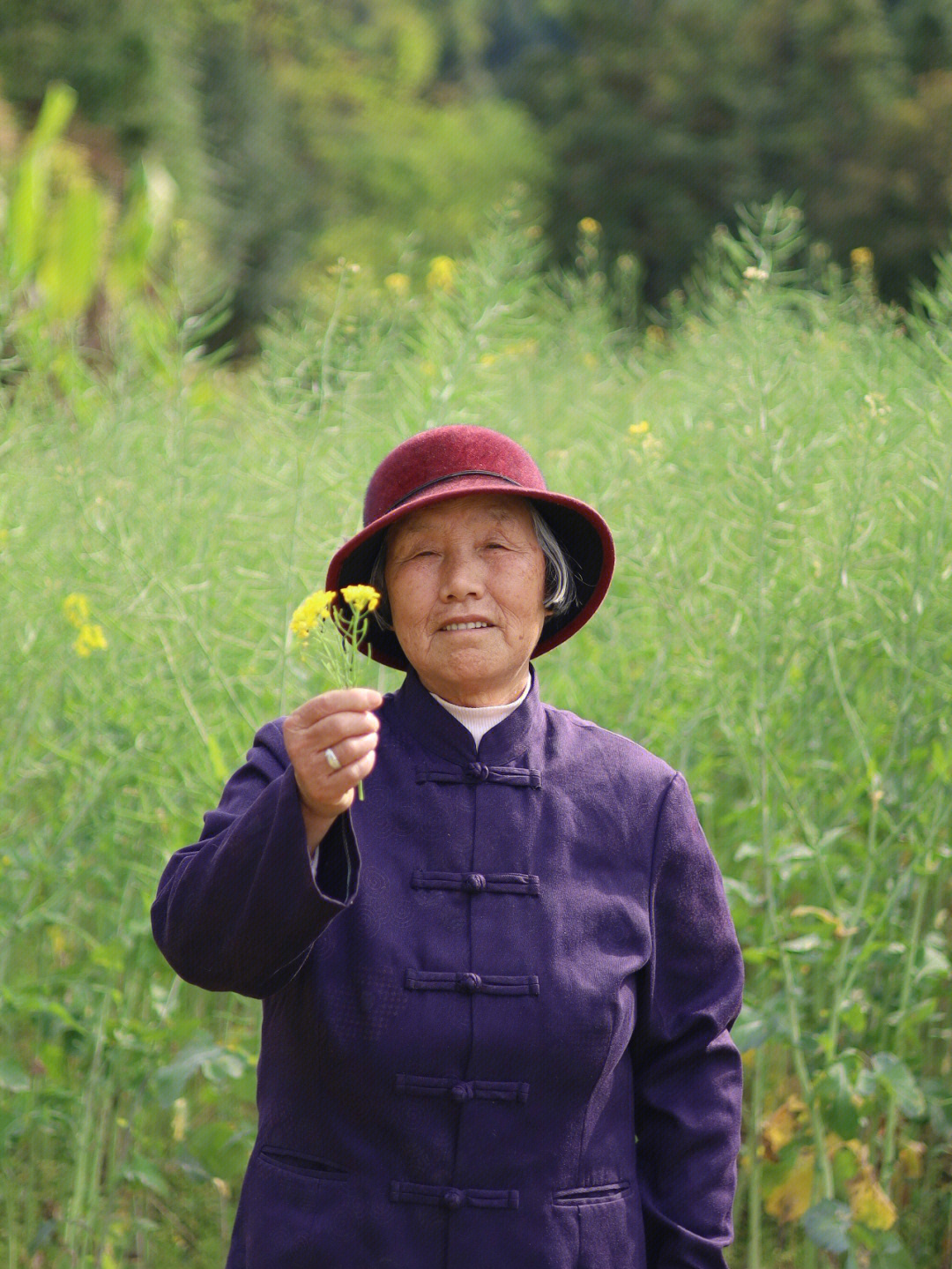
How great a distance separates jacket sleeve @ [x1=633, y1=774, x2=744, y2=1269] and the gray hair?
0.82 feet

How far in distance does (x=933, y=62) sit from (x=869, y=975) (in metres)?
20.9

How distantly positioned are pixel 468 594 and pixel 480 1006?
40 cm

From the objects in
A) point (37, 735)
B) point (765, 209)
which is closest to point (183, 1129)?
point (37, 735)

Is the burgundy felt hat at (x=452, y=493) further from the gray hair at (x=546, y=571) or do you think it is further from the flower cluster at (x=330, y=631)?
the flower cluster at (x=330, y=631)

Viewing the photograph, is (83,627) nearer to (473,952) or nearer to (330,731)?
(473,952)

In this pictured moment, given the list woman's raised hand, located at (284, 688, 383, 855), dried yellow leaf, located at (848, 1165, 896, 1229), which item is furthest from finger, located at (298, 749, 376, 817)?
dried yellow leaf, located at (848, 1165, 896, 1229)

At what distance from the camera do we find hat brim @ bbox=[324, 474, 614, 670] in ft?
4.75

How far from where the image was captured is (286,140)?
27.0 metres

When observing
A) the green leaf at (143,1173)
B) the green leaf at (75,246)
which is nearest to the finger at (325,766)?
the green leaf at (143,1173)

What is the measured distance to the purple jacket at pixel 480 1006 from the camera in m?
1.34

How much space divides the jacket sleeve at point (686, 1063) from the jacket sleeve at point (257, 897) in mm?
386

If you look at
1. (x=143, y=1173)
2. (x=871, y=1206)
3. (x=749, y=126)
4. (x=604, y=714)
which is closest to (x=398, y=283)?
(x=604, y=714)

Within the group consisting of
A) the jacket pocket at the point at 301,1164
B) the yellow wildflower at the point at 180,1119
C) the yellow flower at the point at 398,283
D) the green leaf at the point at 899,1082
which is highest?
the yellow flower at the point at 398,283

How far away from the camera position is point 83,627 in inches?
92.8
